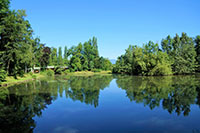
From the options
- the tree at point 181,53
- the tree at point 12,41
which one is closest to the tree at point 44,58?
the tree at point 12,41

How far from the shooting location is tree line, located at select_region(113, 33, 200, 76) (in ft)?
145

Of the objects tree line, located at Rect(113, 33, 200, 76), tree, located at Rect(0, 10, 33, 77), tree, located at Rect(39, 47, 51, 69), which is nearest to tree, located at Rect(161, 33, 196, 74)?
tree line, located at Rect(113, 33, 200, 76)

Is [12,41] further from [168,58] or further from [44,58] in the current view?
[168,58]

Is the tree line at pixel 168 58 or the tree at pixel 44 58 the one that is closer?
the tree line at pixel 168 58

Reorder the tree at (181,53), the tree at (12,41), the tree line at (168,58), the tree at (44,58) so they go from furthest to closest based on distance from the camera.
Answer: the tree at (44,58) → the tree at (181,53) → the tree line at (168,58) → the tree at (12,41)

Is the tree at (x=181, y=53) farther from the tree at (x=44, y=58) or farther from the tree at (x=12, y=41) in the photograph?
the tree at (x=12, y=41)

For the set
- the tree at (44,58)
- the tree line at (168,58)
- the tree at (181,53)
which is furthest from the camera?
the tree at (44,58)

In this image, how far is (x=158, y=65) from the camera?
4275 centimetres

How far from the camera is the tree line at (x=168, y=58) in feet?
145

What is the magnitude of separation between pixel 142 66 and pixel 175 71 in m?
10.7

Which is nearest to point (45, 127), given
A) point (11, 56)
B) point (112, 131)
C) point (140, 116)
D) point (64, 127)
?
point (64, 127)

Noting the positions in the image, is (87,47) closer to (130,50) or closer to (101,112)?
(130,50)

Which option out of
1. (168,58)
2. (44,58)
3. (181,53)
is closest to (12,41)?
(44,58)

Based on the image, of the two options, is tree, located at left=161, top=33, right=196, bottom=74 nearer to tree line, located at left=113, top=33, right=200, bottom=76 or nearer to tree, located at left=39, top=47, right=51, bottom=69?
tree line, located at left=113, top=33, right=200, bottom=76
